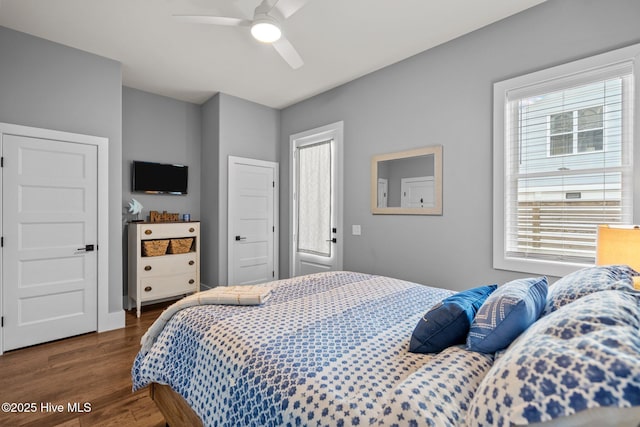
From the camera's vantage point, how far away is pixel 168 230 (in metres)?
3.80

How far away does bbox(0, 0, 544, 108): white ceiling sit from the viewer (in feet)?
7.68

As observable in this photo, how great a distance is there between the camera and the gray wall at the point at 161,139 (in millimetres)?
3926

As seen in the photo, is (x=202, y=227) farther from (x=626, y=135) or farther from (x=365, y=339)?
(x=626, y=135)

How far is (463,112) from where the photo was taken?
2691 millimetres

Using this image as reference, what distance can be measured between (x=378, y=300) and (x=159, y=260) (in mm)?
3045

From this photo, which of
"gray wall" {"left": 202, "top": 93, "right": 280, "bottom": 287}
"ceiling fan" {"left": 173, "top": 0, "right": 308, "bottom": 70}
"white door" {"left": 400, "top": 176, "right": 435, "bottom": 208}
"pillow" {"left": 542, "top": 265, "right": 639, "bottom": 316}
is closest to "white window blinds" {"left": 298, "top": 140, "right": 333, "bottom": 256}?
"gray wall" {"left": 202, "top": 93, "right": 280, "bottom": 287}

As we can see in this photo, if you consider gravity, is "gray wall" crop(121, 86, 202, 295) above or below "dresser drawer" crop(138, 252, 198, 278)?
above

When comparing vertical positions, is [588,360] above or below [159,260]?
above

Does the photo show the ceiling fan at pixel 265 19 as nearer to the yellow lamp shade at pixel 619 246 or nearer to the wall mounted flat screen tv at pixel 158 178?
the yellow lamp shade at pixel 619 246

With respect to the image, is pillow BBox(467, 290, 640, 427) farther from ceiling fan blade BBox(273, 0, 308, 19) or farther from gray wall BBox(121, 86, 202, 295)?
gray wall BBox(121, 86, 202, 295)

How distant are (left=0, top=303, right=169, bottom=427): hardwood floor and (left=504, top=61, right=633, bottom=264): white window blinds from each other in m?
2.96

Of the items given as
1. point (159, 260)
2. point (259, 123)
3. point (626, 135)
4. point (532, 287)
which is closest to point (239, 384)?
point (532, 287)

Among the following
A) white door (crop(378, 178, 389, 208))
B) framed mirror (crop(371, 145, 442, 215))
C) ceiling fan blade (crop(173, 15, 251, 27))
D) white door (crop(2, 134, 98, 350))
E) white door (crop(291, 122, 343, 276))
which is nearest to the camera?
ceiling fan blade (crop(173, 15, 251, 27))

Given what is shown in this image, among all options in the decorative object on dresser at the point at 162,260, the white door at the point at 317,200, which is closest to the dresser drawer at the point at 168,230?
the decorative object on dresser at the point at 162,260
